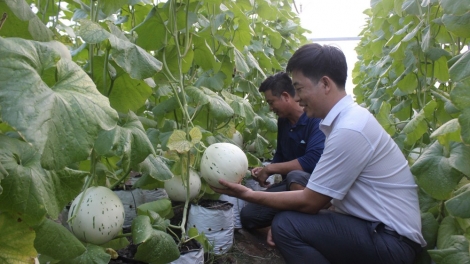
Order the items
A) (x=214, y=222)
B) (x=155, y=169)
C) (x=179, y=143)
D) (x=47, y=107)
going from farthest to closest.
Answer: (x=214, y=222) < (x=179, y=143) < (x=155, y=169) < (x=47, y=107)

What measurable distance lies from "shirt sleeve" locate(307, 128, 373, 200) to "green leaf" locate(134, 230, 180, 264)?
2.35ft

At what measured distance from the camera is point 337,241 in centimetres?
209

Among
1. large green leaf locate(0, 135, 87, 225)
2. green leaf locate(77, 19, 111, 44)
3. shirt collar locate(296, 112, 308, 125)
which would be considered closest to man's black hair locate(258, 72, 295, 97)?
shirt collar locate(296, 112, 308, 125)

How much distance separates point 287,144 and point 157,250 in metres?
2.05

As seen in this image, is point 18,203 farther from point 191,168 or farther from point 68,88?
point 191,168

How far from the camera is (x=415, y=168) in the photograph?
196 centimetres

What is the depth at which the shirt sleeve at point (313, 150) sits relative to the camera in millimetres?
3132

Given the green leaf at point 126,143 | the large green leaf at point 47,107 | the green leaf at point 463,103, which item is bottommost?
the green leaf at point 126,143

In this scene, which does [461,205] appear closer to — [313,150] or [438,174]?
[438,174]

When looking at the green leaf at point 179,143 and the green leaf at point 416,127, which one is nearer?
the green leaf at point 179,143

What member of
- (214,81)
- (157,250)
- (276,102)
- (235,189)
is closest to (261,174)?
(276,102)

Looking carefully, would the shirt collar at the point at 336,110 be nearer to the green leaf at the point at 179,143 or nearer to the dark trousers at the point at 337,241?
the dark trousers at the point at 337,241

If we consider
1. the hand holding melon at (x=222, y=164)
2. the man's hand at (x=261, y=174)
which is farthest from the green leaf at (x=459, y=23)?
the man's hand at (x=261, y=174)

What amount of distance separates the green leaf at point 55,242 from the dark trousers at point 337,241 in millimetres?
1101
